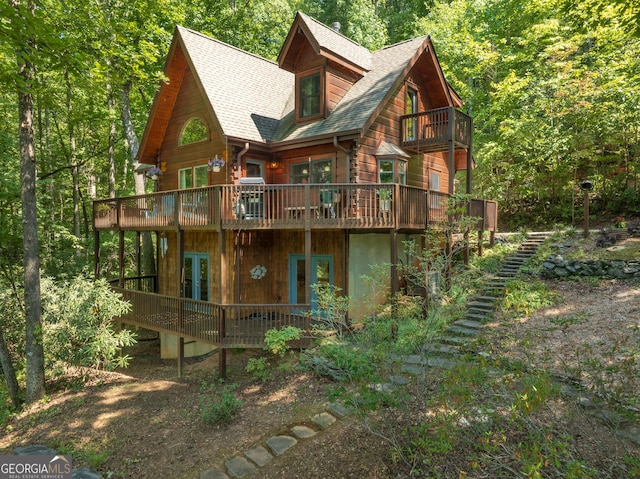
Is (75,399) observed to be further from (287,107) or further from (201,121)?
(287,107)

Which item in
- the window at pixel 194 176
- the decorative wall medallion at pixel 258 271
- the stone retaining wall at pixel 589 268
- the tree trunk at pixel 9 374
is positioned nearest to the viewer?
the tree trunk at pixel 9 374

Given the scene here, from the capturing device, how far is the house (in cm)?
1033

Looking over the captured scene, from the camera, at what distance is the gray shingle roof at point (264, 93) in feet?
39.6

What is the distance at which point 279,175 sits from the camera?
13.5 m

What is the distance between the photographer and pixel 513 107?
2039 cm

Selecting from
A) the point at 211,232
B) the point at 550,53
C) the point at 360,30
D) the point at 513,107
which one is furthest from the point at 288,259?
the point at 360,30

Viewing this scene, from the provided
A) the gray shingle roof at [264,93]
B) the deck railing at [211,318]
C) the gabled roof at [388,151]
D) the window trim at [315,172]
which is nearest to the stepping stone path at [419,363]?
the deck railing at [211,318]

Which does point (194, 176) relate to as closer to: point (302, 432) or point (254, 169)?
point (254, 169)

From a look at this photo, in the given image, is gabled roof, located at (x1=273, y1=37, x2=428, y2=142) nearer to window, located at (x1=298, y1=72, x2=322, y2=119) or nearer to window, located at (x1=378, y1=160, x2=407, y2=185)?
window, located at (x1=298, y1=72, x2=322, y2=119)

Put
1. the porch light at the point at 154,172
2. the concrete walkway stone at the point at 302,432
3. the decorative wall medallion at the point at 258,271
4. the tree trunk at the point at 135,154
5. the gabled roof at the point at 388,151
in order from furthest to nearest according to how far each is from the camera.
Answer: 1. the tree trunk at the point at 135,154
2. the porch light at the point at 154,172
3. the decorative wall medallion at the point at 258,271
4. the gabled roof at the point at 388,151
5. the concrete walkway stone at the point at 302,432

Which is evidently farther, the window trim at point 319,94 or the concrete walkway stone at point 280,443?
the window trim at point 319,94

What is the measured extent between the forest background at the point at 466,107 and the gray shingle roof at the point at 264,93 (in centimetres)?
253

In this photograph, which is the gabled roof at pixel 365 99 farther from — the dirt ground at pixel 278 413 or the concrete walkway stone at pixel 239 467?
the concrete walkway stone at pixel 239 467

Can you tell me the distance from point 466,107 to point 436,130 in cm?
1361
